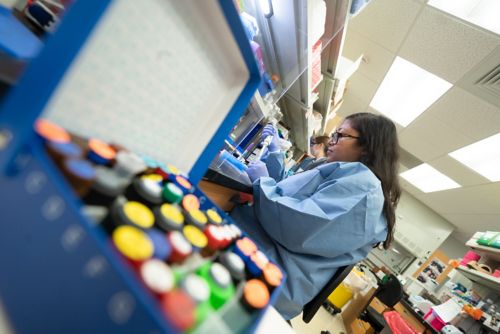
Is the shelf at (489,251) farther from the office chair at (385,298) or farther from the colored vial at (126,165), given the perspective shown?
the colored vial at (126,165)

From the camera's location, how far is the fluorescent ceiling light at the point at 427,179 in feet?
13.2

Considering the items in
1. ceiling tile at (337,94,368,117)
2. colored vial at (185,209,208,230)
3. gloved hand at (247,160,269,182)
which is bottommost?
colored vial at (185,209,208,230)

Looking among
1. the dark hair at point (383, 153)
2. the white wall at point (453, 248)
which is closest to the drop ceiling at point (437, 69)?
the dark hair at point (383, 153)

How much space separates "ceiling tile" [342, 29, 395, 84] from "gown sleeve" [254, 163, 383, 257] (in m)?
2.22

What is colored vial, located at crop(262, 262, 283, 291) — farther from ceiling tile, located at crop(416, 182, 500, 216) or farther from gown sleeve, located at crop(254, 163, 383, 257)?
ceiling tile, located at crop(416, 182, 500, 216)

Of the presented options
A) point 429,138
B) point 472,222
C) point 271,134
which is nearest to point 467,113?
point 429,138

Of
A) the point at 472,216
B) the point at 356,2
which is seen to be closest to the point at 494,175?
the point at 472,216

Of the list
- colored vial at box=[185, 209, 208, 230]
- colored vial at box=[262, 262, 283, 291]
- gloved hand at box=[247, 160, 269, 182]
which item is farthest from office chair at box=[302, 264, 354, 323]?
colored vial at box=[185, 209, 208, 230]

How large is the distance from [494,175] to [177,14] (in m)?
4.36

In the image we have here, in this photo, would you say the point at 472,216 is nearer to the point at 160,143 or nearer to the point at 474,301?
the point at 474,301

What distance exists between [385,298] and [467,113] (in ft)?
7.08

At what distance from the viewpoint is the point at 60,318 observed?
0.20 metres

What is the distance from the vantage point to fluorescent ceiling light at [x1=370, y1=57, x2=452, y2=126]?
8.02ft

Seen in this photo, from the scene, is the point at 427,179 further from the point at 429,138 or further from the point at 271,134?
the point at 271,134
